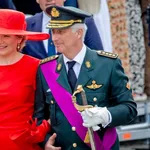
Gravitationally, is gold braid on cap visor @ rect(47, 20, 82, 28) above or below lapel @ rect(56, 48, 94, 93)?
above

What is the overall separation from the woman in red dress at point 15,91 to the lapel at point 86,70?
0.36 metres

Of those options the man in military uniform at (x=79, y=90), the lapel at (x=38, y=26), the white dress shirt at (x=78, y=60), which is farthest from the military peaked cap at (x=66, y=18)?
the lapel at (x=38, y=26)

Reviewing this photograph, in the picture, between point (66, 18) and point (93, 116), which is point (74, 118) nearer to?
point (93, 116)

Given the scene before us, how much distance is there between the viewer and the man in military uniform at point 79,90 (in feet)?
13.5

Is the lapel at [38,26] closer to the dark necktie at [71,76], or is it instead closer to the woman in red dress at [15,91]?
the woman in red dress at [15,91]

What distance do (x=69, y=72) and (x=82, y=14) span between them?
37 centimetres

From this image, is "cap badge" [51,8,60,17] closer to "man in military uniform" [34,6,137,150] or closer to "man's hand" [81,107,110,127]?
"man in military uniform" [34,6,137,150]

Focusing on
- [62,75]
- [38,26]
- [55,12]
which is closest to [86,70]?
[62,75]

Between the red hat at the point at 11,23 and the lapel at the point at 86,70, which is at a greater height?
the red hat at the point at 11,23

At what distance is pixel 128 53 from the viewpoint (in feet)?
23.0

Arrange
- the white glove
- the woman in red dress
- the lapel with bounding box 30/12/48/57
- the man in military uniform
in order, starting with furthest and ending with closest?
1. the lapel with bounding box 30/12/48/57
2. the woman in red dress
3. the man in military uniform
4. the white glove

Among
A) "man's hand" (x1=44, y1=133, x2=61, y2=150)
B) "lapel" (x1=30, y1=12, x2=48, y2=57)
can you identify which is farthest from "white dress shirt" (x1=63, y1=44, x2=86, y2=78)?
"lapel" (x1=30, y1=12, x2=48, y2=57)

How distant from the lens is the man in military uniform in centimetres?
411

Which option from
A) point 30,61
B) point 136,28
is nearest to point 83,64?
point 30,61
